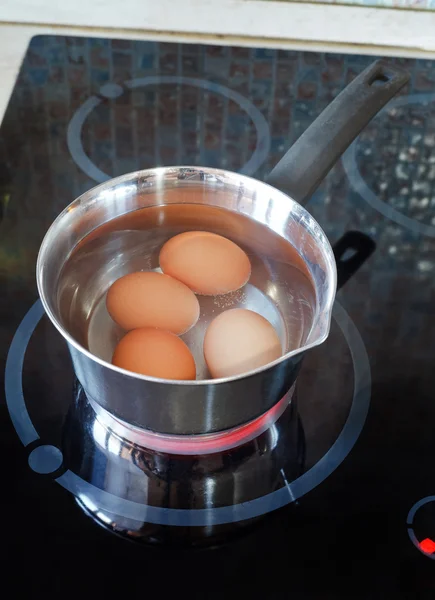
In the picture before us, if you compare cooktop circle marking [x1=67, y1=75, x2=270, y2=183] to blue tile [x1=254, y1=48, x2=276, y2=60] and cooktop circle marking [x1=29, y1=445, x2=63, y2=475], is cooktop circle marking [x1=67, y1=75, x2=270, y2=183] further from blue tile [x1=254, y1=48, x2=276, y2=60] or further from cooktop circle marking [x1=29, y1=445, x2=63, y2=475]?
cooktop circle marking [x1=29, y1=445, x2=63, y2=475]

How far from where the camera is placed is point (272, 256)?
712 mm

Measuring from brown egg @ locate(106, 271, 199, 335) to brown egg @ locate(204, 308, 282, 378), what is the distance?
0.03m

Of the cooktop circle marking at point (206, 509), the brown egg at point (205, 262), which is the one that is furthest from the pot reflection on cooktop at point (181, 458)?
the brown egg at point (205, 262)

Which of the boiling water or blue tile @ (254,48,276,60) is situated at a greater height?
blue tile @ (254,48,276,60)

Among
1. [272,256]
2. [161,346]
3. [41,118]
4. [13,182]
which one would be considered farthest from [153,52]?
[161,346]

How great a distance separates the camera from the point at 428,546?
548 millimetres

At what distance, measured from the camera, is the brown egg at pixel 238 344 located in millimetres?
600

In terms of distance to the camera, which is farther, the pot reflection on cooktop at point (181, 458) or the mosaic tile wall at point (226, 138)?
the mosaic tile wall at point (226, 138)

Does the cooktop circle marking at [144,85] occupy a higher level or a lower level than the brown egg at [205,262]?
higher

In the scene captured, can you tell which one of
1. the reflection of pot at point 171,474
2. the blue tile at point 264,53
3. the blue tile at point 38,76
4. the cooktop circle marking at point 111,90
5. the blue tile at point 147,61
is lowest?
the reflection of pot at point 171,474

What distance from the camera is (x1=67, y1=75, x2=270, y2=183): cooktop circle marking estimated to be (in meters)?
0.86

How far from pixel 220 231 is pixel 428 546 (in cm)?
38

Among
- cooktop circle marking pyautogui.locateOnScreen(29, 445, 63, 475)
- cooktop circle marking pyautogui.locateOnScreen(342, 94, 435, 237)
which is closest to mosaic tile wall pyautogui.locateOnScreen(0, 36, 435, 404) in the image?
cooktop circle marking pyautogui.locateOnScreen(342, 94, 435, 237)

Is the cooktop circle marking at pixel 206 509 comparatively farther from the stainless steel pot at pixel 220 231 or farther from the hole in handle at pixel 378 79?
the hole in handle at pixel 378 79
